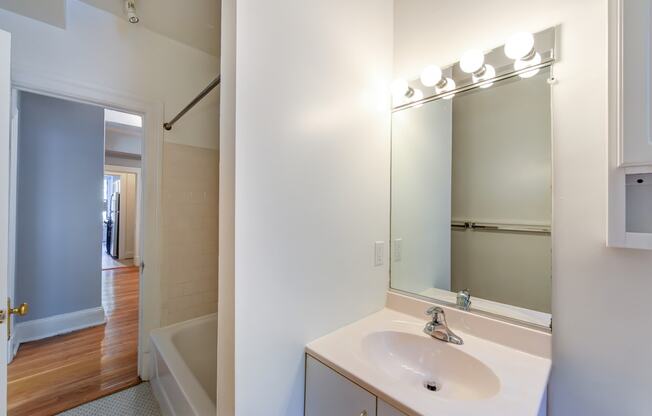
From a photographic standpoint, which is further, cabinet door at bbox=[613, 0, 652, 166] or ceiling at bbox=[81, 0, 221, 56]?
ceiling at bbox=[81, 0, 221, 56]

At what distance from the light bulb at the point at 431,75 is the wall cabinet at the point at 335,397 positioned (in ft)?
4.43

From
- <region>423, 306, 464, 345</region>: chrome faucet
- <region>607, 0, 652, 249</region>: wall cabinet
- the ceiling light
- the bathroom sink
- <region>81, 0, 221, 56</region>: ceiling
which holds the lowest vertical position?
the bathroom sink

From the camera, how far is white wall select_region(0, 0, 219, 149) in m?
1.61

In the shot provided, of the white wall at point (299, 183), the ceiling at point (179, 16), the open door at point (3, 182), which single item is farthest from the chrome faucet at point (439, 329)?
the ceiling at point (179, 16)

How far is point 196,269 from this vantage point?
7.28 ft

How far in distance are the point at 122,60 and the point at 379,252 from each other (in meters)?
2.18

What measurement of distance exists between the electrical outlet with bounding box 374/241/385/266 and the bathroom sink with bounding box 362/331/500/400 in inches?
13.7

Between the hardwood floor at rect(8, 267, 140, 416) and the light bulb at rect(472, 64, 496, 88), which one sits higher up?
the light bulb at rect(472, 64, 496, 88)

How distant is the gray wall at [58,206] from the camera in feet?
8.22

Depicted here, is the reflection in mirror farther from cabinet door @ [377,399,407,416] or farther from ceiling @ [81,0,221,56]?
ceiling @ [81,0,221,56]

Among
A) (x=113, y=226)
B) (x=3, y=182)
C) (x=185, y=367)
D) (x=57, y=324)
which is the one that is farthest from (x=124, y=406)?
(x=113, y=226)

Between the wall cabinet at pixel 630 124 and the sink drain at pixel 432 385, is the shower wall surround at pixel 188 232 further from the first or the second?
the wall cabinet at pixel 630 124

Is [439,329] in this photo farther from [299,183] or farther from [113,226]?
[113,226]

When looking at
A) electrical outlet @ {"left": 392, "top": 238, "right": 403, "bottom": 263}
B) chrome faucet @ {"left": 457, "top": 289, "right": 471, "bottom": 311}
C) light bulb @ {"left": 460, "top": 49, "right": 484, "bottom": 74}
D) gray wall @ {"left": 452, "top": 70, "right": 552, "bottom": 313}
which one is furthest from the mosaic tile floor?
light bulb @ {"left": 460, "top": 49, "right": 484, "bottom": 74}
